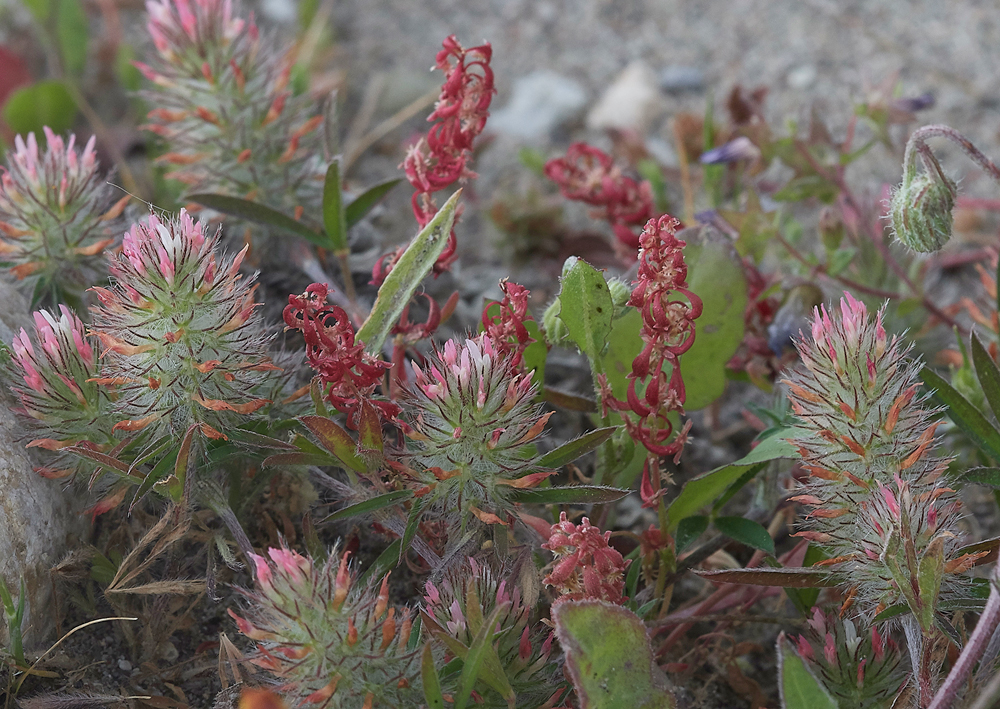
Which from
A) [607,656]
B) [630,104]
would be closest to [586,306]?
[607,656]

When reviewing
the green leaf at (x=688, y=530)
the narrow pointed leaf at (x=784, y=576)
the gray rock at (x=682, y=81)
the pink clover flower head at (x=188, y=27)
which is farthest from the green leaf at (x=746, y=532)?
the gray rock at (x=682, y=81)

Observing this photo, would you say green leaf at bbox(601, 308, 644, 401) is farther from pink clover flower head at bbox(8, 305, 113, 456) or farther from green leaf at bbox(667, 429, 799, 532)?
pink clover flower head at bbox(8, 305, 113, 456)

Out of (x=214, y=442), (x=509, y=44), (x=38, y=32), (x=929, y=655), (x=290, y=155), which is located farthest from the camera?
(x=509, y=44)

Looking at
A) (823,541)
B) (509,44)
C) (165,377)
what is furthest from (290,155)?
(509,44)

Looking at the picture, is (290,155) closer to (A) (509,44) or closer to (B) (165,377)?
(B) (165,377)

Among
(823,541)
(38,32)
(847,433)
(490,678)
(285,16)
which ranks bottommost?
(490,678)

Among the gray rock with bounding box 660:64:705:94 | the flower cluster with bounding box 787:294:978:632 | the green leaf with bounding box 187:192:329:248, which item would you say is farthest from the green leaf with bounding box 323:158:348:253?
the gray rock with bounding box 660:64:705:94

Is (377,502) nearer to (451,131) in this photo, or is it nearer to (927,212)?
(451,131)
